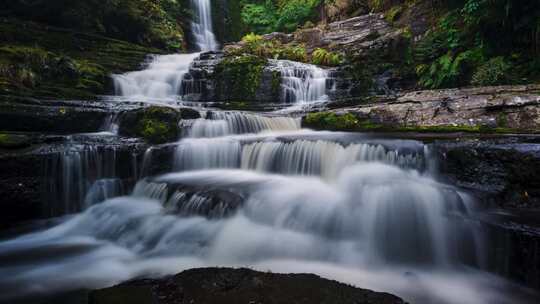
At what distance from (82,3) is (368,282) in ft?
49.9

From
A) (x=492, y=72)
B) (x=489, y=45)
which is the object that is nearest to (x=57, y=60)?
(x=492, y=72)

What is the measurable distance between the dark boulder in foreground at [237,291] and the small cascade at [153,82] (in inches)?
369

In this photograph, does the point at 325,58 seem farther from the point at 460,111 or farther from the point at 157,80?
the point at 460,111

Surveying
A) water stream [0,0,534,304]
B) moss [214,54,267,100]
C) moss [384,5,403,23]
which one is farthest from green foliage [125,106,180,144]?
moss [384,5,403,23]

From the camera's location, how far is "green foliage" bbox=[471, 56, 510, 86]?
25.5 ft

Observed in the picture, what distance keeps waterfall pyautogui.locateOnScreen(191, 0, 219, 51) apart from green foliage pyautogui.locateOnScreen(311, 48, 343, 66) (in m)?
9.47

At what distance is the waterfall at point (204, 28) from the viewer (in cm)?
2053

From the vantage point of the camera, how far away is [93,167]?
18.3 ft

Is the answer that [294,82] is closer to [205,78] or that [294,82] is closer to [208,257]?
[205,78]

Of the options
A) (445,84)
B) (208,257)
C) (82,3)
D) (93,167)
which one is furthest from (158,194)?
(82,3)

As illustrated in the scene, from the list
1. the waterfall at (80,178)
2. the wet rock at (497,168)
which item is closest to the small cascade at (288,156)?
the wet rock at (497,168)

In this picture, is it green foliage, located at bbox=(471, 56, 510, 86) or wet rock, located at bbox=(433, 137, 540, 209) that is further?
green foliage, located at bbox=(471, 56, 510, 86)

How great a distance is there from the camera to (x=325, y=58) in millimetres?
13602

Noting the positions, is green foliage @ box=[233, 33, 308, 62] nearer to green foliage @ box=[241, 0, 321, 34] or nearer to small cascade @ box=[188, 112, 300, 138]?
green foliage @ box=[241, 0, 321, 34]
